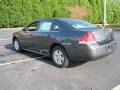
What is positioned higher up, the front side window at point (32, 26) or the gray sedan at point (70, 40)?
the front side window at point (32, 26)

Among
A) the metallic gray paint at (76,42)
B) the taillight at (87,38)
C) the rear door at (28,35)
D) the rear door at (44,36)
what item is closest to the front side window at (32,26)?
the rear door at (28,35)

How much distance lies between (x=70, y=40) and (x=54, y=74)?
108 centimetres

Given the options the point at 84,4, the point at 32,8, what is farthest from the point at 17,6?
the point at 84,4

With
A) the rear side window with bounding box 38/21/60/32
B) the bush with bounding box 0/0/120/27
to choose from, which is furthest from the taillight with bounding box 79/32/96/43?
the bush with bounding box 0/0/120/27

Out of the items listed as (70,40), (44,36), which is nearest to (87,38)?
(70,40)

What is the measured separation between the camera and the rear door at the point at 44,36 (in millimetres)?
7758

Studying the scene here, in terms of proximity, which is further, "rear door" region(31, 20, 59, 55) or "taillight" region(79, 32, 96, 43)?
"rear door" region(31, 20, 59, 55)

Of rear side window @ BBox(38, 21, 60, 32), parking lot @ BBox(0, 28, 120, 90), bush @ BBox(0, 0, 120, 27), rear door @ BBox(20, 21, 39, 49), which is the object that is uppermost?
bush @ BBox(0, 0, 120, 27)

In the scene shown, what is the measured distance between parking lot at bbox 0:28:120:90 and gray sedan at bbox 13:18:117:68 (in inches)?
16.2

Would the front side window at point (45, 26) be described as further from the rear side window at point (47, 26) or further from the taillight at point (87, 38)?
the taillight at point (87, 38)

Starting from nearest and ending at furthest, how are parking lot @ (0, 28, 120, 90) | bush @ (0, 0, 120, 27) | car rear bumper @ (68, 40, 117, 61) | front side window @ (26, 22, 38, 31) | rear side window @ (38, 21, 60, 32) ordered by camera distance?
parking lot @ (0, 28, 120, 90)
car rear bumper @ (68, 40, 117, 61)
rear side window @ (38, 21, 60, 32)
front side window @ (26, 22, 38, 31)
bush @ (0, 0, 120, 27)

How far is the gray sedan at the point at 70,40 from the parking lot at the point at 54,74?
412 mm

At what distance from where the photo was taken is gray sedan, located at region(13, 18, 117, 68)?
22.4 ft

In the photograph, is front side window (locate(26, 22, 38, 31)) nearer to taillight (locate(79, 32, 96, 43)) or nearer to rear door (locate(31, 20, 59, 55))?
rear door (locate(31, 20, 59, 55))
